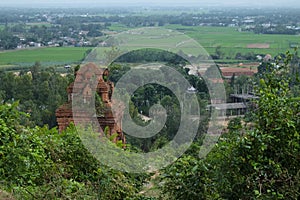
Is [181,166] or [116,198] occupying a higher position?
[181,166]

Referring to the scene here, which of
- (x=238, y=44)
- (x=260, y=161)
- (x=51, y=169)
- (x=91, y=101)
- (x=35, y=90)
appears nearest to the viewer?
(x=260, y=161)

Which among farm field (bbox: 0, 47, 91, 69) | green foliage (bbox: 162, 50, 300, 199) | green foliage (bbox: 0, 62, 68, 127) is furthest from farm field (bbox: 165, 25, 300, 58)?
green foliage (bbox: 162, 50, 300, 199)

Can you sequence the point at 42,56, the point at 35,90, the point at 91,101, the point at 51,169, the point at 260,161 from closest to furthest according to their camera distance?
the point at 260,161 < the point at 51,169 < the point at 91,101 < the point at 35,90 < the point at 42,56

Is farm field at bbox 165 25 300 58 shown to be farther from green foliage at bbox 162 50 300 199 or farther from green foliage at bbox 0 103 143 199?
green foliage at bbox 162 50 300 199

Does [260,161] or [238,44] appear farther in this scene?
[238,44]

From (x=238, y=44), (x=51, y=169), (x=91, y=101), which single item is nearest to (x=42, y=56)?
(x=238, y=44)

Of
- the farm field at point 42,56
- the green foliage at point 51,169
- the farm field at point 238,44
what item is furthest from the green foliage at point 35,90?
the farm field at point 238,44

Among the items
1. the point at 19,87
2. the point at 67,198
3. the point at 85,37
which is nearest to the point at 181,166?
the point at 67,198

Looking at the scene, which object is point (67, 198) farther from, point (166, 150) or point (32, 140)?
point (166, 150)

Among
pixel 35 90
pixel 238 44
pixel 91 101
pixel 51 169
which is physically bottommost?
pixel 238 44

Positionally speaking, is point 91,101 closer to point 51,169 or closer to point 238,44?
point 51,169

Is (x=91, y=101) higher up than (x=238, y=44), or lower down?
higher up
